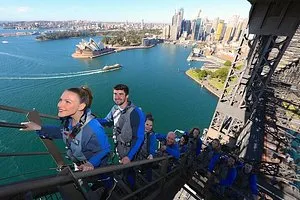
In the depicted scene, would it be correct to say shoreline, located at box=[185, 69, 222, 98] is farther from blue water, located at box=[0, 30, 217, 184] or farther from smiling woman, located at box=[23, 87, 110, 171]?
smiling woman, located at box=[23, 87, 110, 171]

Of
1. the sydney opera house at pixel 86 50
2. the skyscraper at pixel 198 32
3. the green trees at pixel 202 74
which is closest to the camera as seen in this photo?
the green trees at pixel 202 74

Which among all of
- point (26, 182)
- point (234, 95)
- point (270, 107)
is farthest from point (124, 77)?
point (26, 182)

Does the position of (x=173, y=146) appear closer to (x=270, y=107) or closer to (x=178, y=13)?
(x=270, y=107)

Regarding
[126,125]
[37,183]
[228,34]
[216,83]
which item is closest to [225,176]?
[126,125]

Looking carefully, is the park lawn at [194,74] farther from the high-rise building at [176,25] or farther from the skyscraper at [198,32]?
the skyscraper at [198,32]

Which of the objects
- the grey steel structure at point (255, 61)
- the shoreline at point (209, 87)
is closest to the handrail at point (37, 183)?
the grey steel structure at point (255, 61)

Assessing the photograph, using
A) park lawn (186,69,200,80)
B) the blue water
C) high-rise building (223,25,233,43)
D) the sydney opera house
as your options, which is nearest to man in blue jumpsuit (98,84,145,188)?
the blue water

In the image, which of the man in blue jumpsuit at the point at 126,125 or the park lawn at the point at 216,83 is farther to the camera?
the park lawn at the point at 216,83

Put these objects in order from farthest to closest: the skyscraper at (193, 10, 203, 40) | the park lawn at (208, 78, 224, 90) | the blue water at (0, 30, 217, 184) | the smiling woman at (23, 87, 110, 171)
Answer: the skyscraper at (193, 10, 203, 40)
the park lawn at (208, 78, 224, 90)
the blue water at (0, 30, 217, 184)
the smiling woman at (23, 87, 110, 171)
